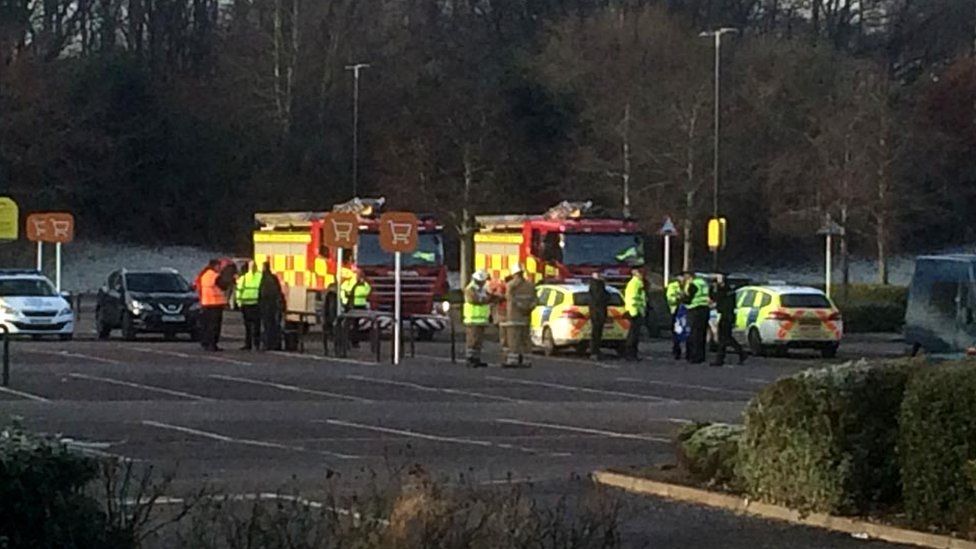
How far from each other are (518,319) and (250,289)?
650 cm

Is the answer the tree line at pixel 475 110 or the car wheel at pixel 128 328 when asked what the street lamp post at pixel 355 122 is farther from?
the car wheel at pixel 128 328

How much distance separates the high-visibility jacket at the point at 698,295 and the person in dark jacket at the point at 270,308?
7.63 metres

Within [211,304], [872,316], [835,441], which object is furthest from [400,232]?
[835,441]

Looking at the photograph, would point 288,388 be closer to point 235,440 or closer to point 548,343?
point 235,440

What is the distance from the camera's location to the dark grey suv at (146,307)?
137 feet

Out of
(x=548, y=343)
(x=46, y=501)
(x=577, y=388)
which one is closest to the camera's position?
(x=46, y=501)

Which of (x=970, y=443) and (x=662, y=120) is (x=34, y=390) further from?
(x=662, y=120)

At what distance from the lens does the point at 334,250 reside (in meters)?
42.7

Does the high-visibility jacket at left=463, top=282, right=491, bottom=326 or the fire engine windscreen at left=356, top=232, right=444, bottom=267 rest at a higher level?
the fire engine windscreen at left=356, top=232, right=444, bottom=267

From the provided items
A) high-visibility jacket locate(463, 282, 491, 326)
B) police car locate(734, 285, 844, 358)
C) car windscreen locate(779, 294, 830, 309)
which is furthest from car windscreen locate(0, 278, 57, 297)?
car windscreen locate(779, 294, 830, 309)

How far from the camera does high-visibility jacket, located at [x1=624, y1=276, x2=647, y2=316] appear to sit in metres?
37.4

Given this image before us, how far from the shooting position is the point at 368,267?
142ft

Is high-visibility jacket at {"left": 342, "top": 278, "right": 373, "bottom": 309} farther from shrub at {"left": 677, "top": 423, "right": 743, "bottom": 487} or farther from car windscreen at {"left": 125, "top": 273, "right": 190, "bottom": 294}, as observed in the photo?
shrub at {"left": 677, "top": 423, "right": 743, "bottom": 487}

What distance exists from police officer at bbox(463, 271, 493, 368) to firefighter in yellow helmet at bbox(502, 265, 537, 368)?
16.2 inches
